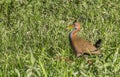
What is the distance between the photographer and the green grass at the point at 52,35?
5.34m

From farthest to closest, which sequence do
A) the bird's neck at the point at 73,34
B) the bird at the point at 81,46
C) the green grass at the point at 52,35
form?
the bird's neck at the point at 73,34 < the bird at the point at 81,46 < the green grass at the point at 52,35

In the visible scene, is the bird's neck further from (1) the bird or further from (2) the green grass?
(2) the green grass

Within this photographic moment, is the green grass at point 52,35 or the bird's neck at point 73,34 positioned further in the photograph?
the bird's neck at point 73,34

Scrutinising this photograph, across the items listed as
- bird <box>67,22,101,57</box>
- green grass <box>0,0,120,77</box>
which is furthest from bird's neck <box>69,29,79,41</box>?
green grass <box>0,0,120,77</box>

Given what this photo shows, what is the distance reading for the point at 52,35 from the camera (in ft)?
25.8

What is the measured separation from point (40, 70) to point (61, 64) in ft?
1.93

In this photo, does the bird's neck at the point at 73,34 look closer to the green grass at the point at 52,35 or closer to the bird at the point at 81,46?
the bird at the point at 81,46

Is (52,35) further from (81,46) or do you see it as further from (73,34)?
(81,46)

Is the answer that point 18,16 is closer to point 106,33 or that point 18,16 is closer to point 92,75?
point 106,33

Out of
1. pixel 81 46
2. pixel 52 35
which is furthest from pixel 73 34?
pixel 52 35

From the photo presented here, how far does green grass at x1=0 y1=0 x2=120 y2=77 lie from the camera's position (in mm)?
5336

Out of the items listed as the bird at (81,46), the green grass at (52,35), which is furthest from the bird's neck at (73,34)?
the green grass at (52,35)

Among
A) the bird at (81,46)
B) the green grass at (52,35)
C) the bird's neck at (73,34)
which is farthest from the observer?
the bird's neck at (73,34)

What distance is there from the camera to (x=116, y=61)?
5.72m
